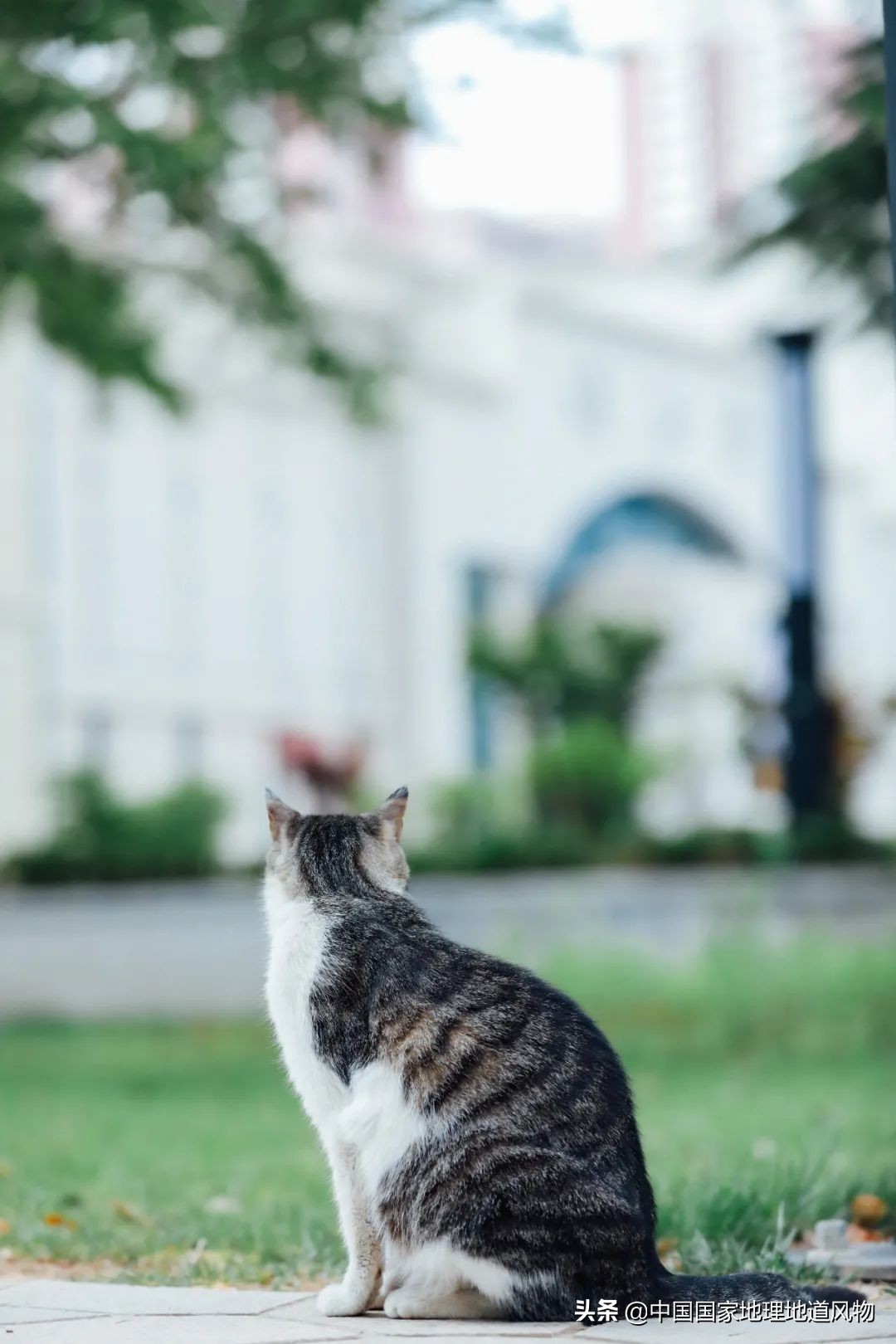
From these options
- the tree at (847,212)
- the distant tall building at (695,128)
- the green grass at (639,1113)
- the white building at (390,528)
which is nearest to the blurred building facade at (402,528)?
the white building at (390,528)

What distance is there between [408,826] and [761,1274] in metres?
9.88

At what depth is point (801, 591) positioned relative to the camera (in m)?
11.2

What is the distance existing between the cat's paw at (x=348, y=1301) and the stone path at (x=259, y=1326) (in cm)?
2

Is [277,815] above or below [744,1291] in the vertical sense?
above

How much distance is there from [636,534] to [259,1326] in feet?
52.3

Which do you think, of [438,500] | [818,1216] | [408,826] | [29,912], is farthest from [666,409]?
[818,1216]

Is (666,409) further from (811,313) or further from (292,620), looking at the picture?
(811,313)

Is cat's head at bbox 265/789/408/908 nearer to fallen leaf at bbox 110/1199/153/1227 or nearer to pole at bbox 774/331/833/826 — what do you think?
fallen leaf at bbox 110/1199/153/1227

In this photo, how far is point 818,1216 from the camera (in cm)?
395

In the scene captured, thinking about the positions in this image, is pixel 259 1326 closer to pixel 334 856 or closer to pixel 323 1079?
pixel 323 1079

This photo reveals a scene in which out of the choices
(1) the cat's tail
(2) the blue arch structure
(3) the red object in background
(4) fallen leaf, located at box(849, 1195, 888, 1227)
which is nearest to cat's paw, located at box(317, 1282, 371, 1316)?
(1) the cat's tail

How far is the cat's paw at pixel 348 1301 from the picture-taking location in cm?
294

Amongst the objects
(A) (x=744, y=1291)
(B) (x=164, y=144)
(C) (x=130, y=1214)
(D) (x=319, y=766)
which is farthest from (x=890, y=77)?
(D) (x=319, y=766)

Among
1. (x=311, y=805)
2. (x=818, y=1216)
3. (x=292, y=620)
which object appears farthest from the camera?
(x=292, y=620)
